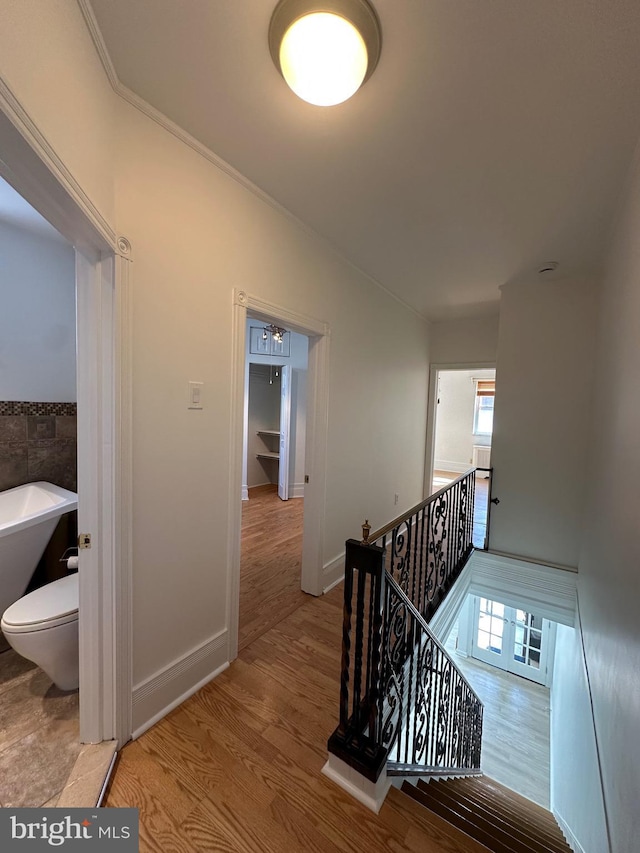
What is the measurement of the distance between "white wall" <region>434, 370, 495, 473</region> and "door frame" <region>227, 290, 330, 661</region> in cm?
684

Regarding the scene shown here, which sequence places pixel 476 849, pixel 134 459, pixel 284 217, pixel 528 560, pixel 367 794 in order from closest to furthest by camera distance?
pixel 476 849, pixel 367 794, pixel 134 459, pixel 284 217, pixel 528 560

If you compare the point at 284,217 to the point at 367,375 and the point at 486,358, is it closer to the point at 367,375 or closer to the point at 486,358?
the point at 367,375

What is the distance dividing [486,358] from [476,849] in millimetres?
4282

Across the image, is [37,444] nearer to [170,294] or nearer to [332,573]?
[170,294]

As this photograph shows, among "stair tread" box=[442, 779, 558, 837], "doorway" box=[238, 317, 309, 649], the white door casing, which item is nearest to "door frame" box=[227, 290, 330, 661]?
"doorway" box=[238, 317, 309, 649]

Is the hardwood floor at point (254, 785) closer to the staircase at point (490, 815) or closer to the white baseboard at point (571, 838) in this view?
the staircase at point (490, 815)

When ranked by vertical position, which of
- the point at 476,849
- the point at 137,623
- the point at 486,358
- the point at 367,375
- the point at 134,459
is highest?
the point at 486,358

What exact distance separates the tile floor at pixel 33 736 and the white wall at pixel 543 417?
142 inches

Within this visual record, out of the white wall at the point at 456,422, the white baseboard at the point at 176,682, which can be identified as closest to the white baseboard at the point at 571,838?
the white baseboard at the point at 176,682

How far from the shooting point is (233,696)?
1.72m

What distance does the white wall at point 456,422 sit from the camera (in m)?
8.84

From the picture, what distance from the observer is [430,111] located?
Answer: 1381mm

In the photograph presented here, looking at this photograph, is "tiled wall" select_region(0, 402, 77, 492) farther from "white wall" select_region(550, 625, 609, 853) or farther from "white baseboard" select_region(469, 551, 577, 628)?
"white baseboard" select_region(469, 551, 577, 628)

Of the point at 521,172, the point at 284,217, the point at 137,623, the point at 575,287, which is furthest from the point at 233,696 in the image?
the point at 575,287
